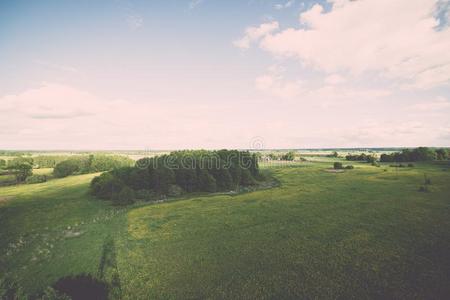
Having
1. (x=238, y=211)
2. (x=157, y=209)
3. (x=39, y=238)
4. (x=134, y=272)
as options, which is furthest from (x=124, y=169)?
(x=134, y=272)

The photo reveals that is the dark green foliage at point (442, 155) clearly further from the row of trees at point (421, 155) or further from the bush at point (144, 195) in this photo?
the bush at point (144, 195)

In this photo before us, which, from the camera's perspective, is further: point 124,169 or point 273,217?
point 124,169

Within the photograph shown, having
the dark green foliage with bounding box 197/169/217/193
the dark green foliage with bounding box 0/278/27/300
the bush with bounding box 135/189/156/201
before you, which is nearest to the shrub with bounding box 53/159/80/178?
the bush with bounding box 135/189/156/201

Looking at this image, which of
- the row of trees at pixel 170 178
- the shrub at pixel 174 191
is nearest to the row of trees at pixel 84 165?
the row of trees at pixel 170 178

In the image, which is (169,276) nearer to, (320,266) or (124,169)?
(320,266)

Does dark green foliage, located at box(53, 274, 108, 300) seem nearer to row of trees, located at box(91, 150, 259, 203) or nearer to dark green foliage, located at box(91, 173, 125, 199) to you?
row of trees, located at box(91, 150, 259, 203)

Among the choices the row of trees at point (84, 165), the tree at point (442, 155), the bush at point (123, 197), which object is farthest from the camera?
the tree at point (442, 155)

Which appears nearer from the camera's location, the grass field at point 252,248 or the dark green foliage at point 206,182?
the grass field at point 252,248
